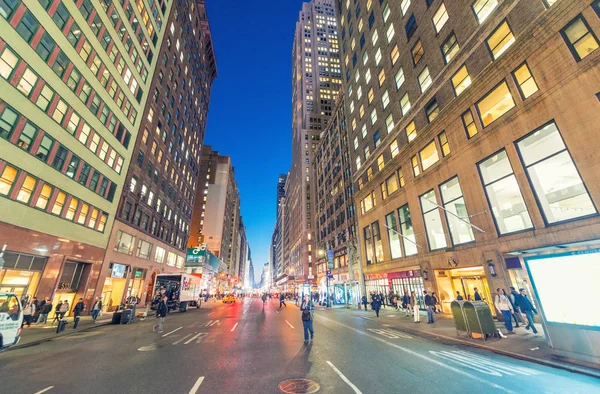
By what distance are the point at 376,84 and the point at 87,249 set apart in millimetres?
38926

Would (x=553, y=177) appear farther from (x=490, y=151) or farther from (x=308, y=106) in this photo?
(x=308, y=106)

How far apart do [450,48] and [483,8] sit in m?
3.34

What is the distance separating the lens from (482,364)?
834 centimetres

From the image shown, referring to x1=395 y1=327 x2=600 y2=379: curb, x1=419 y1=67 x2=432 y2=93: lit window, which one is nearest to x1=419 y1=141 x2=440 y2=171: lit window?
x1=419 y1=67 x2=432 y2=93: lit window

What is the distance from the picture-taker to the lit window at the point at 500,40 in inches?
677

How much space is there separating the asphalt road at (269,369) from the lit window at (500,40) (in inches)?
746

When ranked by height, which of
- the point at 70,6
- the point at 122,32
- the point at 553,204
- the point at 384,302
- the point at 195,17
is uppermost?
the point at 195,17

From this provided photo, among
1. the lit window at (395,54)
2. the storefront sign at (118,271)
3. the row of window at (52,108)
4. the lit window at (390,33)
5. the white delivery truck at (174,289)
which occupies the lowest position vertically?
the white delivery truck at (174,289)

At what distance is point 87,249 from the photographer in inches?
1039

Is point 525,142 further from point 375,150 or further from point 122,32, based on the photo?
point 122,32

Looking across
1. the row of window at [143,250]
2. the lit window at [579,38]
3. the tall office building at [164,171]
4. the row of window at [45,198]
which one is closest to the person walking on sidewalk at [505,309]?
the lit window at [579,38]

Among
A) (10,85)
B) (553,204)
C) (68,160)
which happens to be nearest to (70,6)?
(10,85)

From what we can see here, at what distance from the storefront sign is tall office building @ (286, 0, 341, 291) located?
2148 inches

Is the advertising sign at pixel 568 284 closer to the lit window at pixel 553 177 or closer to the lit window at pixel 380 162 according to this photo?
the lit window at pixel 553 177
